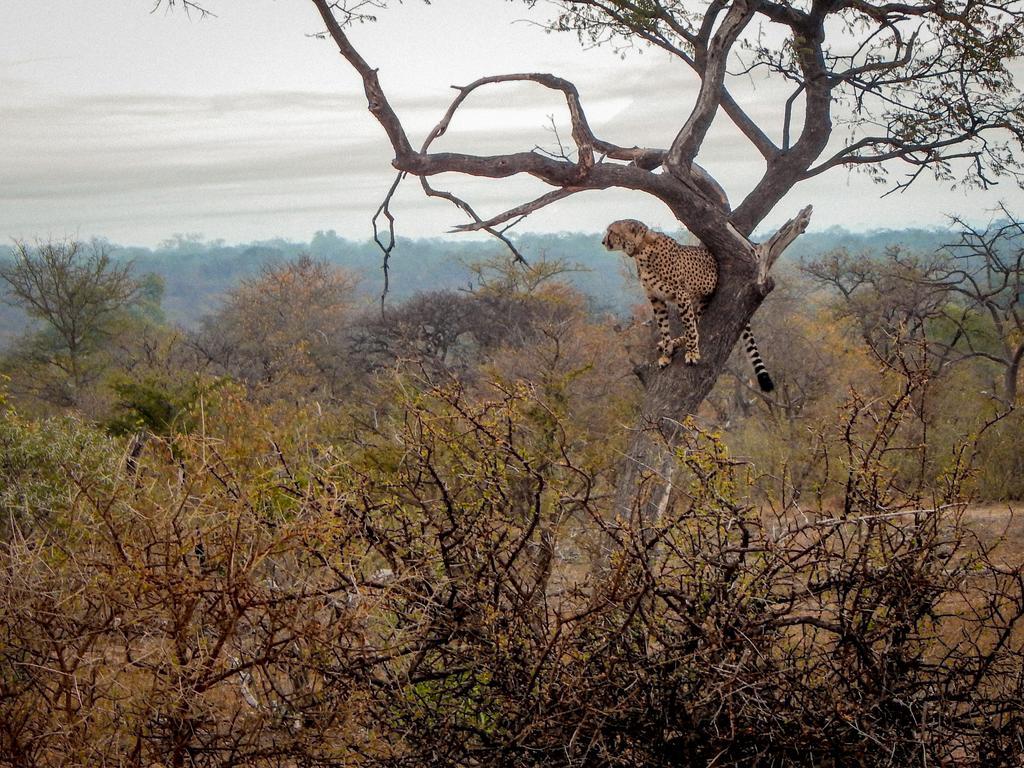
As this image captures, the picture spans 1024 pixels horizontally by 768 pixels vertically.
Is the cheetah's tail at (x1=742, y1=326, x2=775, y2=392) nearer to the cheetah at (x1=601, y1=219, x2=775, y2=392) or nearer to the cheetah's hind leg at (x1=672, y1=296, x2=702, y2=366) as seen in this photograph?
the cheetah at (x1=601, y1=219, x2=775, y2=392)

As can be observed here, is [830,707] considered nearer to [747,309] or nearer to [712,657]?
[712,657]

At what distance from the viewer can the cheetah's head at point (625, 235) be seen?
7012mm

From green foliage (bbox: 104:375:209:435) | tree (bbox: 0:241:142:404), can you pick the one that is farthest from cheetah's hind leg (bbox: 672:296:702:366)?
tree (bbox: 0:241:142:404)

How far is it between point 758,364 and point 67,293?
20.9 meters

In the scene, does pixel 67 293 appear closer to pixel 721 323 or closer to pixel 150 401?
pixel 150 401

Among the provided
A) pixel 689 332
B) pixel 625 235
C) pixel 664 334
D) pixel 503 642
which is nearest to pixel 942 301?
pixel 664 334

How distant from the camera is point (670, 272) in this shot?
6984 millimetres

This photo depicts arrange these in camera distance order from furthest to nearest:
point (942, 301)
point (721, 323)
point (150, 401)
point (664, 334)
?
point (942, 301), point (150, 401), point (664, 334), point (721, 323)

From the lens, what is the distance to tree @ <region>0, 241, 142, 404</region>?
76.4 feet

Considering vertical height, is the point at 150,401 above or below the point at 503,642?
below

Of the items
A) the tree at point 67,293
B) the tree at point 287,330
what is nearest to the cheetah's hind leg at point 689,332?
the tree at point 287,330

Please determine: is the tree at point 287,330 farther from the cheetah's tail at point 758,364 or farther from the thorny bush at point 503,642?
the thorny bush at point 503,642

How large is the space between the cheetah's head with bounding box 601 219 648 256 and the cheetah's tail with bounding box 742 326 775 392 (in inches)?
45.5

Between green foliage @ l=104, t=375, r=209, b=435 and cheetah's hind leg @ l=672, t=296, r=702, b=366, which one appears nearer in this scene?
cheetah's hind leg @ l=672, t=296, r=702, b=366
